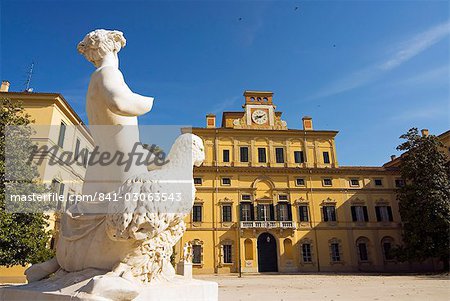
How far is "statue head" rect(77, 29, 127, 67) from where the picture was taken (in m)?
2.60

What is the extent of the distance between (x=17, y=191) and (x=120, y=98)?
10.9 m

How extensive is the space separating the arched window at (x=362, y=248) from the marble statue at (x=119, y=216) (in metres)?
26.7

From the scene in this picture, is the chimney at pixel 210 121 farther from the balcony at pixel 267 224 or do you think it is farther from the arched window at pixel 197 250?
the arched window at pixel 197 250

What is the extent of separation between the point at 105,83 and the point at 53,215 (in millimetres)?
18365

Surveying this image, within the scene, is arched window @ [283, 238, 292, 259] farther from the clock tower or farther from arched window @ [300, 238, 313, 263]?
the clock tower

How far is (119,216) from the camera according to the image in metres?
1.86

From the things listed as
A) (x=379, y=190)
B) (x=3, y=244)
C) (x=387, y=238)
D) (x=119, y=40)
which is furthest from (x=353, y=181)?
(x=119, y=40)

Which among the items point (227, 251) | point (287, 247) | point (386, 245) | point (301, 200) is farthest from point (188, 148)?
point (386, 245)

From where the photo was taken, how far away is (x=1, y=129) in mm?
11281

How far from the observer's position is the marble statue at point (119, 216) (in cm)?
186

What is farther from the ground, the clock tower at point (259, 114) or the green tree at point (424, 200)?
the clock tower at point (259, 114)

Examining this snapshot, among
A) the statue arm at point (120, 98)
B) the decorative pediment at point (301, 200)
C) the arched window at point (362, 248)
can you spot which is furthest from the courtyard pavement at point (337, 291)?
the decorative pediment at point (301, 200)

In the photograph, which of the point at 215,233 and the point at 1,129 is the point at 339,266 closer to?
the point at 215,233

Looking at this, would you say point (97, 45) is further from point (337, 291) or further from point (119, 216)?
point (337, 291)
